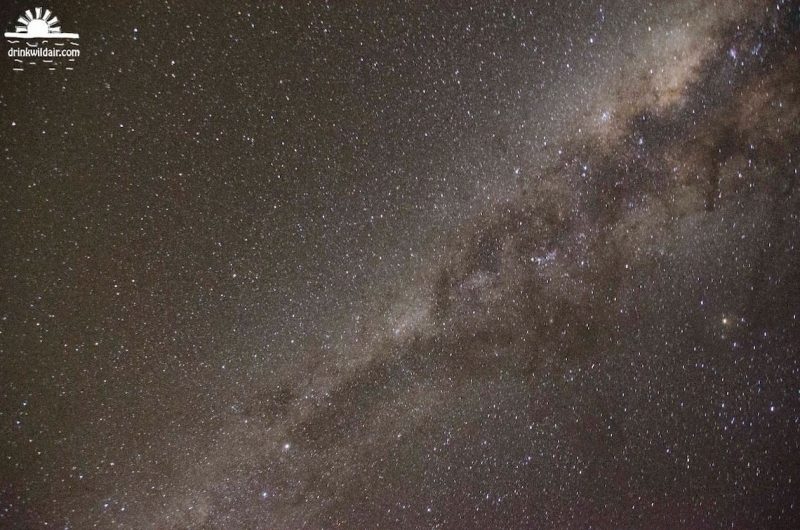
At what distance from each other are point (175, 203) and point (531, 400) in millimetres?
1677

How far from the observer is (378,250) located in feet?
5.06

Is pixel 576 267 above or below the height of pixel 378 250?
below

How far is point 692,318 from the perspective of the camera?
1.89 meters

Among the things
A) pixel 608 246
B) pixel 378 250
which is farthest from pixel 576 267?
pixel 378 250

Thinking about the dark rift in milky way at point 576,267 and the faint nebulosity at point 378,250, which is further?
the dark rift in milky way at point 576,267

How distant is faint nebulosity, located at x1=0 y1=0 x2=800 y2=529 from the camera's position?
1.36 m

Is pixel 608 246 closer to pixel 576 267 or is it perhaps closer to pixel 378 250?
pixel 576 267

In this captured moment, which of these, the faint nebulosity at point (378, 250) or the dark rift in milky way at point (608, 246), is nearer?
the faint nebulosity at point (378, 250)

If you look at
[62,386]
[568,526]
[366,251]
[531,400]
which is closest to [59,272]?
[62,386]

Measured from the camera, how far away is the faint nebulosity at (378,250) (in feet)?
4.46

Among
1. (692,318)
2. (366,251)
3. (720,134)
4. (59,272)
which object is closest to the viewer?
(59,272)

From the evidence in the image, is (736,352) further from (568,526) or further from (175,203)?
(175,203)

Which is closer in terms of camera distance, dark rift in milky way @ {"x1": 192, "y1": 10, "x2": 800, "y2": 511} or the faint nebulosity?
the faint nebulosity

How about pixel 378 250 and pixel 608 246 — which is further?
pixel 608 246
